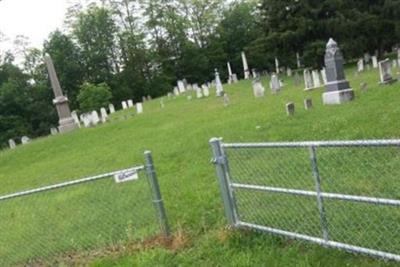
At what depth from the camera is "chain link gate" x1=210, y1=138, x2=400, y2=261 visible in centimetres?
491

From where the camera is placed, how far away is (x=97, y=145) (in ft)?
58.5

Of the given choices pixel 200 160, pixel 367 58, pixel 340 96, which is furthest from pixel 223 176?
pixel 367 58

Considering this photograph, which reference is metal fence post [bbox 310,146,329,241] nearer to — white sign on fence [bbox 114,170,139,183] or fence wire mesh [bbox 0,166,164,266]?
white sign on fence [bbox 114,170,139,183]

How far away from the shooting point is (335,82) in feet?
46.6

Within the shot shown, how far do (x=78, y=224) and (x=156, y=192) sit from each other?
7.75ft

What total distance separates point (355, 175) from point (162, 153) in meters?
6.54

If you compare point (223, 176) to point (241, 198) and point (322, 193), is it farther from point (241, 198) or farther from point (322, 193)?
point (322, 193)

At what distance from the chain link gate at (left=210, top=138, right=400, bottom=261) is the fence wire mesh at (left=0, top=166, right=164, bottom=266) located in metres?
1.42

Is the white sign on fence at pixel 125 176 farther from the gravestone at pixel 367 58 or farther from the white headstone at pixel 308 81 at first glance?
the gravestone at pixel 367 58

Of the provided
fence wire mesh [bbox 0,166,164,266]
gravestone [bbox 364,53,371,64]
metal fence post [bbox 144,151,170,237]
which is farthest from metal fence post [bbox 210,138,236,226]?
gravestone [bbox 364,53,371,64]

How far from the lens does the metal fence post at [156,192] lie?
629cm

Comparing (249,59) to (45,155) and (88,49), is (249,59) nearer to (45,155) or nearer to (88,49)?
(88,49)

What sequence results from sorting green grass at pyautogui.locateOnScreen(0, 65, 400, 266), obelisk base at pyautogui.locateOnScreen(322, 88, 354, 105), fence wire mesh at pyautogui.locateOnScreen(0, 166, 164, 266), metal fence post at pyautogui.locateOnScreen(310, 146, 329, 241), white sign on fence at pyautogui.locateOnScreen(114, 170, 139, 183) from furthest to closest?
obelisk base at pyautogui.locateOnScreen(322, 88, 354, 105) < fence wire mesh at pyautogui.locateOnScreen(0, 166, 164, 266) < white sign on fence at pyautogui.locateOnScreen(114, 170, 139, 183) < green grass at pyautogui.locateOnScreen(0, 65, 400, 266) < metal fence post at pyautogui.locateOnScreen(310, 146, 329, 241)

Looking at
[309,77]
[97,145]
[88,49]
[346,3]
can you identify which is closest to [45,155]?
[97,145]
